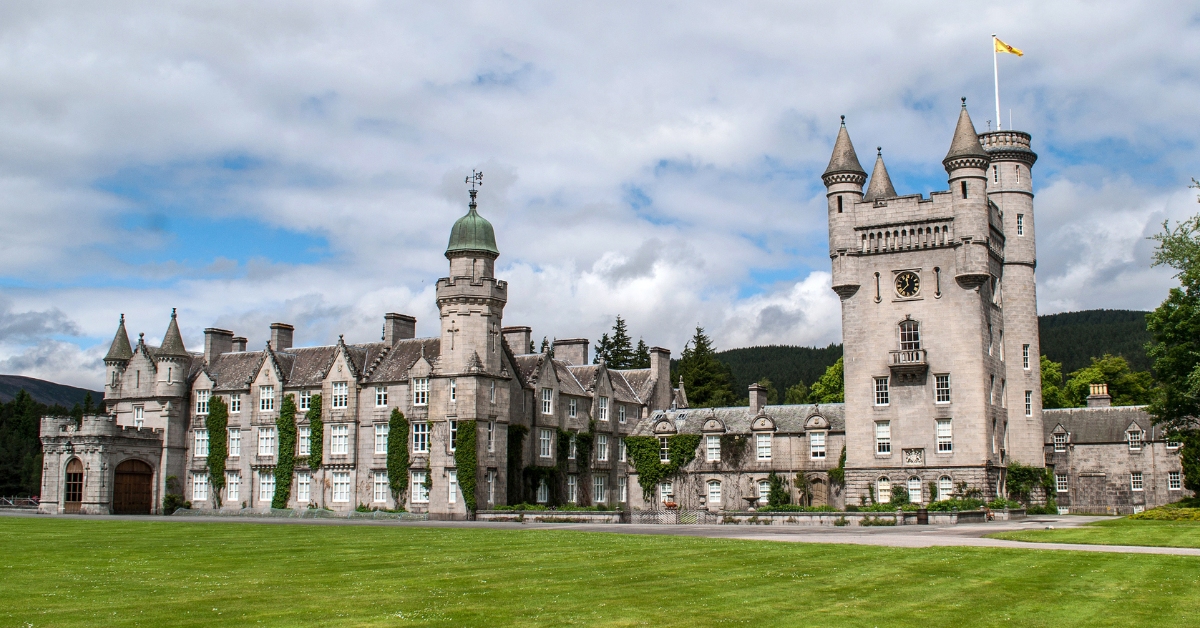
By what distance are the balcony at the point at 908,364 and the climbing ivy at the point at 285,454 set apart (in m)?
33.7

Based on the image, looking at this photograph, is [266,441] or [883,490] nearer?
[883,490]

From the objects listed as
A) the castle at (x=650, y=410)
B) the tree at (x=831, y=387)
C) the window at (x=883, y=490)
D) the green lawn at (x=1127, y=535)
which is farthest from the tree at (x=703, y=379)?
the green lawn at (x=1127, y=535)

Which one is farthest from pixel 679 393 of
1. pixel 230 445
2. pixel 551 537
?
pixel 551 537

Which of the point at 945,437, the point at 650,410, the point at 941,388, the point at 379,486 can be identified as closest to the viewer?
the point at 945,437

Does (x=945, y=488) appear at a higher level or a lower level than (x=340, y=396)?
lower

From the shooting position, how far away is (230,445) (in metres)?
63.4

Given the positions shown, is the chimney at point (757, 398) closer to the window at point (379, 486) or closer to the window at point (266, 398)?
the window at point (379, 486)

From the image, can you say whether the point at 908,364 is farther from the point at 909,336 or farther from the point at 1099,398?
the point at 1099,398

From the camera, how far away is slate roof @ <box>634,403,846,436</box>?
5919 cm

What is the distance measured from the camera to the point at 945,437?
5259cm

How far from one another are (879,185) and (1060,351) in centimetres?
10201

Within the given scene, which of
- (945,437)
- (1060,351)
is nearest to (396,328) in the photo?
(945,437)

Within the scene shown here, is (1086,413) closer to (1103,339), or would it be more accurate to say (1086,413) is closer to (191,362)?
(191,362)

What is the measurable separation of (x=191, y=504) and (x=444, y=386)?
20238mm
